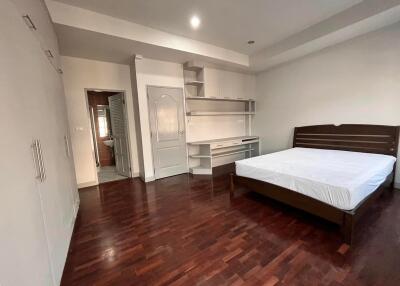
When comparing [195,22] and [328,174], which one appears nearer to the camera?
[328,174]

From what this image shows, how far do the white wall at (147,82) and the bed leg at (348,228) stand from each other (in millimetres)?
3377

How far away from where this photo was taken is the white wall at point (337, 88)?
3.04 metres

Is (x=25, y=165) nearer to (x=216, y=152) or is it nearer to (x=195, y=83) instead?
(x=195, y=83)

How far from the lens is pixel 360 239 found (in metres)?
1.91

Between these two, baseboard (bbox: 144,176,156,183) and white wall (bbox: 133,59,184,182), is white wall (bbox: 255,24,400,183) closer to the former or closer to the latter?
white wall (bbox: 133,59,184,182)

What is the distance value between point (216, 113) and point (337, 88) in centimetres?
261

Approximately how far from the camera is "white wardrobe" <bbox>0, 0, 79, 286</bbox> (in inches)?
34.4

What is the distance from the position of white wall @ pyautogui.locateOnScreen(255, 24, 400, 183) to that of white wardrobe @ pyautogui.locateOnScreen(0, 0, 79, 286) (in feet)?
15.3

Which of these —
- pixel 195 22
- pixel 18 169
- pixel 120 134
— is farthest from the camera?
pixel 120 134

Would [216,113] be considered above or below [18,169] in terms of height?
above

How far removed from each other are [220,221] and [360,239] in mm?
1493

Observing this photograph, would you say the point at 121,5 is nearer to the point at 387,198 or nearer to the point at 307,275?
the point at 307,275

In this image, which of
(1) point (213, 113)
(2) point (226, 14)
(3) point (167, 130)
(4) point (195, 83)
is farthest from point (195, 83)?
(2) point (226, 14)

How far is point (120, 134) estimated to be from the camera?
4.57 metres
